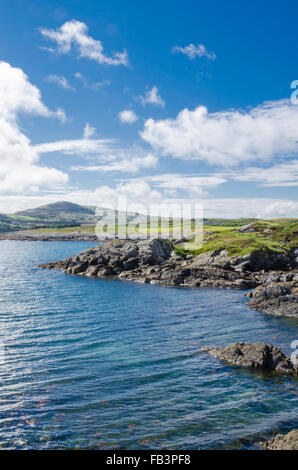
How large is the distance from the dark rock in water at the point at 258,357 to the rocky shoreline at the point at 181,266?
93.2 feet

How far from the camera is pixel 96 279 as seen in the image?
301ft

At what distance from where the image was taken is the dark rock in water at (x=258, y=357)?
32.7 metres

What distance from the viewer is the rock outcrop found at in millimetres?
83562

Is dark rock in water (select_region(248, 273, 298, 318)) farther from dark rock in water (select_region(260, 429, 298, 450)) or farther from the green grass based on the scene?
the green grass

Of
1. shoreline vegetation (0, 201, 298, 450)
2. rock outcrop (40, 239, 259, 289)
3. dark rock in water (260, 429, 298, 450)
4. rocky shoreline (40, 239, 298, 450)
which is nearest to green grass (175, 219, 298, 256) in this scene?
shoreline vegetation (0, 201, 298, 450)

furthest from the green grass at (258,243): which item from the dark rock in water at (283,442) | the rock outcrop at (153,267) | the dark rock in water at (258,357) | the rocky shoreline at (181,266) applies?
the dark rock in water at (283,442)

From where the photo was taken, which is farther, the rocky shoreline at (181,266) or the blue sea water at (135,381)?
the rocky shoreline at (181,266)

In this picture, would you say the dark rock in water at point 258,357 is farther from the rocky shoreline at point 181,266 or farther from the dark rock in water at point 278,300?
the rocky shoreline at point 181,266

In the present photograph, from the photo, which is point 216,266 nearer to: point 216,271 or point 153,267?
point 216,271

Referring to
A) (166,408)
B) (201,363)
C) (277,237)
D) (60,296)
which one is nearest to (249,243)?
(277,237)
